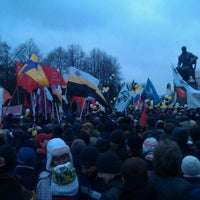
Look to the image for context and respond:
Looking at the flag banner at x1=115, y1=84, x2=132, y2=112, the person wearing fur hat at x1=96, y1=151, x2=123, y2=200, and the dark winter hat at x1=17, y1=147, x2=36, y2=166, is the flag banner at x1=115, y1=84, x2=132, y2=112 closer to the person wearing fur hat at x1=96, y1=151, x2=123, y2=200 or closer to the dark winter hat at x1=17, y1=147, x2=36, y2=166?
the dark winter hat at x1=17, y1=147, x2=36, y2=166

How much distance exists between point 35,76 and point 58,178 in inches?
340

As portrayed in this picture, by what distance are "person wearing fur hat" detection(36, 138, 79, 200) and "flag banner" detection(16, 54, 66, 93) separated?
7.82 m

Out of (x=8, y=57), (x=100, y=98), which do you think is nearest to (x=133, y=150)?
(x=100, y=98)

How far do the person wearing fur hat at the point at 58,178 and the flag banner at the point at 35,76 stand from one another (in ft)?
25.7

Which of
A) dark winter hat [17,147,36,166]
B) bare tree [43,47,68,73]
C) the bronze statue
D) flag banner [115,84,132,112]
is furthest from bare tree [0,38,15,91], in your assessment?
dark winter hat [17,147,36,166]

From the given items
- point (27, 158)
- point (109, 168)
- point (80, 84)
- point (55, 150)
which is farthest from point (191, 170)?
point (80, 84)

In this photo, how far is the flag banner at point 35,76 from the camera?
39.0 feet

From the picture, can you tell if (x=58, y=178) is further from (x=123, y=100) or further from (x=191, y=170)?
(x=123, y=100)

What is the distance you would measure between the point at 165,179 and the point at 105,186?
60cm

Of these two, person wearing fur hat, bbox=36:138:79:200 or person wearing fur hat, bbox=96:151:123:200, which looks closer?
person wearing fur hat, bbox=36:138:79:200

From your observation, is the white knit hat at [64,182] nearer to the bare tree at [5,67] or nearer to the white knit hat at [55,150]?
the white knit hat at [55,150]

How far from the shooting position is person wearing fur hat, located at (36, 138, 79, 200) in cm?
355

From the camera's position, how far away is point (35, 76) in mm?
11969

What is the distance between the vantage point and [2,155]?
3.83 m
